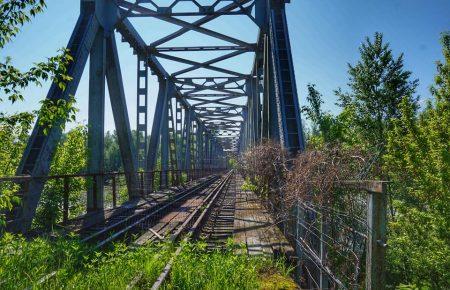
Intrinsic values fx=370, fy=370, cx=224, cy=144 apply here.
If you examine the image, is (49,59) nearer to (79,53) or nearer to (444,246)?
(79,53)

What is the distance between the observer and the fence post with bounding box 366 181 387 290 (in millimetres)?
2785

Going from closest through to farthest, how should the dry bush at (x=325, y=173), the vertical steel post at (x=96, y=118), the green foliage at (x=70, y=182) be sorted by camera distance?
1. the dry bush at (x=325, y=173)
2. the green foliage at (x=70, y=182)
3. the vertical steel post at (x=96, y=118)

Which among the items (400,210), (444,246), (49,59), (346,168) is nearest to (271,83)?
(400,210)

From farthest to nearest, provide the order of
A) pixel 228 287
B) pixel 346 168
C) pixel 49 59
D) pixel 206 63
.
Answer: pixel 206 63
pixel 346 168
pixel 49 59
pixel 228 287

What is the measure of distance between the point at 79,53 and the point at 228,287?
827 centimetres

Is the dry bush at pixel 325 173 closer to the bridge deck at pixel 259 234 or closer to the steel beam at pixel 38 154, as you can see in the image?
the bridge deck at pixel 259 234

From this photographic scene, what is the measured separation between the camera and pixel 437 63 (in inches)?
552

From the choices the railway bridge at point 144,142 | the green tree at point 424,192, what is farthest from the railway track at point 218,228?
the green tree at point 424,192

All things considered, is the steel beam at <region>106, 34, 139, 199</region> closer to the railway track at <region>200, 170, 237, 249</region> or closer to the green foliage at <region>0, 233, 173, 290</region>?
the railway track at <region>200, 170, 237, 249</region>

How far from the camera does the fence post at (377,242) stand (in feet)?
9.14

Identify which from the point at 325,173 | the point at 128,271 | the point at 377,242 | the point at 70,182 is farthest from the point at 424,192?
the point at 70,182

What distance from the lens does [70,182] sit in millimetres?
11750

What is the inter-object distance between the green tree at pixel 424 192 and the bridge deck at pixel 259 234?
466cm

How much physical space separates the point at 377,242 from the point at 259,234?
413 centimetres
